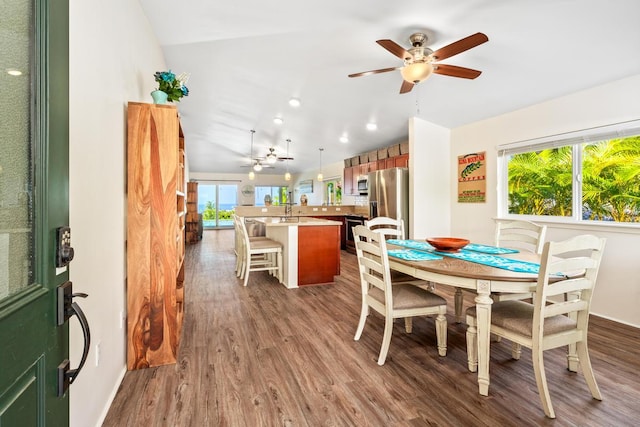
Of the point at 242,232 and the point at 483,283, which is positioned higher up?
the point at 242,232

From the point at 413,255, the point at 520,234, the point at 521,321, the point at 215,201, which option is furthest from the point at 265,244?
the point at 215,201

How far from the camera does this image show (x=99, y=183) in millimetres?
1563

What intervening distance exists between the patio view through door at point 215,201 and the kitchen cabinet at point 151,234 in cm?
1021

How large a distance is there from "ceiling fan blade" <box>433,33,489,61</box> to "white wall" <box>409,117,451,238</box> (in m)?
2.20

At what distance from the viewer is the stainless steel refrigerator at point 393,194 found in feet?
16.6

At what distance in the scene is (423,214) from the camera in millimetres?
4703

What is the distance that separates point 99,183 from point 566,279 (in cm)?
265

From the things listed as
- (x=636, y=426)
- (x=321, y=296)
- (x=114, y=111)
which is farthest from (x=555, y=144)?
(x=114, y=111)

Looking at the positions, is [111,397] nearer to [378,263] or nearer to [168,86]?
[378,263]

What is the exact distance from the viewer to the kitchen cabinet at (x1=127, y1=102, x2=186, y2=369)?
2.02 meters

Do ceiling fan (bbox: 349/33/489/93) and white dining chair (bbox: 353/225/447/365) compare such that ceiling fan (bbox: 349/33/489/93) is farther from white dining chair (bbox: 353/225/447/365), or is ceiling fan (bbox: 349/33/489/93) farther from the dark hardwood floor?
the dark hardwood floor

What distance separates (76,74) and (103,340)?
4.34ft

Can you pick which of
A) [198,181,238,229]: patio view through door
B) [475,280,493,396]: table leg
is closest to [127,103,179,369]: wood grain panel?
[475,280,493,396]: table leg

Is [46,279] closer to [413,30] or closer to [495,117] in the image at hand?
[413,30]
